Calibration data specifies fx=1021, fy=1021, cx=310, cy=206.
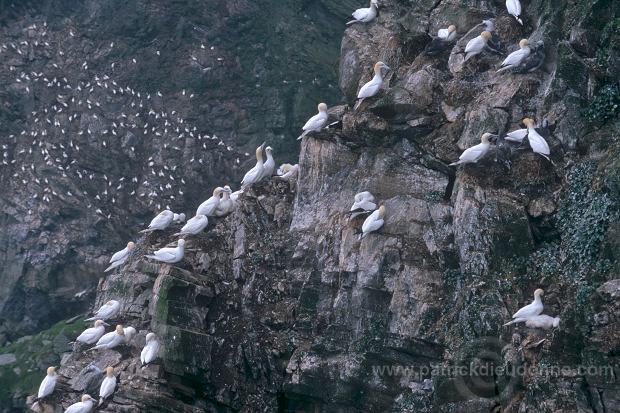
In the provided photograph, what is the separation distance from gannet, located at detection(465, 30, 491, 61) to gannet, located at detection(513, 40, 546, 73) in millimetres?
1283

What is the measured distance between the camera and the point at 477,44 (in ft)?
76.2

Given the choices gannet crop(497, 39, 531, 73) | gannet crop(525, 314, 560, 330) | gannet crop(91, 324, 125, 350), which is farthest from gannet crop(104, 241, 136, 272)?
gannet crop(525, 314, 560, 330)

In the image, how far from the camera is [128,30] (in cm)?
3734

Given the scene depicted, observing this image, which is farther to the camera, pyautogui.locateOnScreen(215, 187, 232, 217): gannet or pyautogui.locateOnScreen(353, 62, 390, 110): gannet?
pyautogui.locateOnScreen(215, 187, 232, 217): gannet

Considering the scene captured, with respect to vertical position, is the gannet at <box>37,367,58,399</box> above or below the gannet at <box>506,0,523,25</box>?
below

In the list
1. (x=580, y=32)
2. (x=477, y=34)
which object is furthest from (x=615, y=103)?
(x=477, y=34)

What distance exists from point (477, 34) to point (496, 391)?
9.04 m

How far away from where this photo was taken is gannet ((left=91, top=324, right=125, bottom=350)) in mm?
23031

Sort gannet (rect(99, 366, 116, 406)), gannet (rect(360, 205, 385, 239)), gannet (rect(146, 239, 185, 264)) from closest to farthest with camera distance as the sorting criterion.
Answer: gannet (rect(99, 366, 116, 406)) → gannet (rect(360, 205, 385, 239)) → gannet (rect(146, 239, 185, 264))

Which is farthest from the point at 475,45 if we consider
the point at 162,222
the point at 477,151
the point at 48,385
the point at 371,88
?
the point at 48,385

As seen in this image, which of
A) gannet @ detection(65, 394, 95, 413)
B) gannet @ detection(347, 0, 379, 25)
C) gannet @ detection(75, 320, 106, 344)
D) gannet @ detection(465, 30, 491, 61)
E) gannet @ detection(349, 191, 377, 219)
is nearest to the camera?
gannet @ detection(65, 394, 95, 413)

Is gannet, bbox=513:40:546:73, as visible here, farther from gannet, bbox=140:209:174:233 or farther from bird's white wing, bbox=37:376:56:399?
bird's white wing, bbox=37:376:56:399

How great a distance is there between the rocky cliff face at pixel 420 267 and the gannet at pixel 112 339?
0.91ft

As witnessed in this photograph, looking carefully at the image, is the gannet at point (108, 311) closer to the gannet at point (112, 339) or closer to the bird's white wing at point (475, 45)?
the gannet at point (112, 339)
